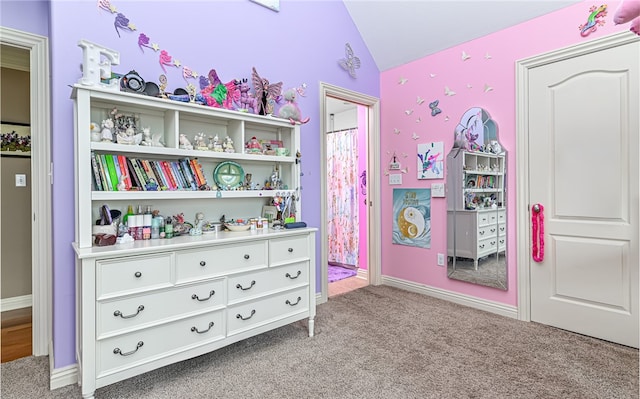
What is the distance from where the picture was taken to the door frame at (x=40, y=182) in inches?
82.8

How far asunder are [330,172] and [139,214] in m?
3.21

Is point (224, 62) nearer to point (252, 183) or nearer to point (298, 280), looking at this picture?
point (252, 183)

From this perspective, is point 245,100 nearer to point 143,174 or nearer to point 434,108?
point 143,174

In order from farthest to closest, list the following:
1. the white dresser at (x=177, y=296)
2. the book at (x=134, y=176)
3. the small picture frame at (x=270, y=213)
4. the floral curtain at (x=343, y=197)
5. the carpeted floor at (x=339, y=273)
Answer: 1. the floral curtain at (x=343, y=197)
2. the carpeted floor at (x=339, y=273)
3. the small picture frame at (x=270, y=213)
4. the book at (x=134, y=176)
5. the white dresser at (x=177, y=296)

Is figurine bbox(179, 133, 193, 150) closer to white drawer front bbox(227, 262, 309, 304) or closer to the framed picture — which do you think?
white drawer front bbox(227, 262, 309, 304)

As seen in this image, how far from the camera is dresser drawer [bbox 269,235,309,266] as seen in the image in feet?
7.41

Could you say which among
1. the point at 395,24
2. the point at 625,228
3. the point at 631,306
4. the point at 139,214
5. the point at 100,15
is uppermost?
the point at 395,24

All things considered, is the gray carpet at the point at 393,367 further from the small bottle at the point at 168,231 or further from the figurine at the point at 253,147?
the figurine at the point at 253,147

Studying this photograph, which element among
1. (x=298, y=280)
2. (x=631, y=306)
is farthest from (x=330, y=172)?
(x=631, y=306)

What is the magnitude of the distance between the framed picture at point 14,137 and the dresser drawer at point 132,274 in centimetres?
263

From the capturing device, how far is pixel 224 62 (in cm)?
255

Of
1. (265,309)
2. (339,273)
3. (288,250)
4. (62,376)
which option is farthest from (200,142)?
(339,273)

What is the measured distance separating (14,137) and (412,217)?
13.4 ft

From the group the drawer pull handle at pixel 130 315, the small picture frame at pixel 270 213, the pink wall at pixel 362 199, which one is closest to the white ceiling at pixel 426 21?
the pink wall at pixel 362 199
